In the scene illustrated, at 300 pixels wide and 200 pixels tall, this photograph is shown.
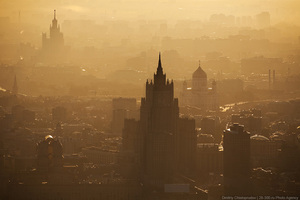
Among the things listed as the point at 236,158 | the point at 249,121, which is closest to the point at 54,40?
the point at 249,121

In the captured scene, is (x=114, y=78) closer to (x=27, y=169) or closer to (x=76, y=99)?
(x=76, y=99)

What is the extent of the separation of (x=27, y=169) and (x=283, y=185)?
5.60 m

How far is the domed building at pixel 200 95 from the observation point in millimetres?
37500

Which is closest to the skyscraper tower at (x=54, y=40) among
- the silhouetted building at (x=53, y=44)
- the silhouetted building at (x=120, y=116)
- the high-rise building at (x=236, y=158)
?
the silhouetted building at (x=53, y=44)

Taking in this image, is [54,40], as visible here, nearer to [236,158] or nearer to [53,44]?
[53,44]

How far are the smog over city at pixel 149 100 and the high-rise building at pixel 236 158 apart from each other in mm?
30

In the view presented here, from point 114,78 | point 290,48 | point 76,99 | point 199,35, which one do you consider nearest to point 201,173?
point 76,99

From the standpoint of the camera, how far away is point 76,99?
133 feet

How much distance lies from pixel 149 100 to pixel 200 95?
15.5 metres

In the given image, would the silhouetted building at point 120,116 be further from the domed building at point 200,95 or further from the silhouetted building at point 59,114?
the domed building at point 200,95

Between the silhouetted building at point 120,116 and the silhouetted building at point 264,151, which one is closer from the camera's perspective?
the silhouetted building at point 264,151

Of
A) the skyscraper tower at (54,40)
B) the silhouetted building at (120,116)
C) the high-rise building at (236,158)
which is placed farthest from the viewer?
the skyscraper tower at (54,40)

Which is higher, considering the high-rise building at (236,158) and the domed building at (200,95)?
the domed building at (200,95)

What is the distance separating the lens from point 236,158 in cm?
2341
